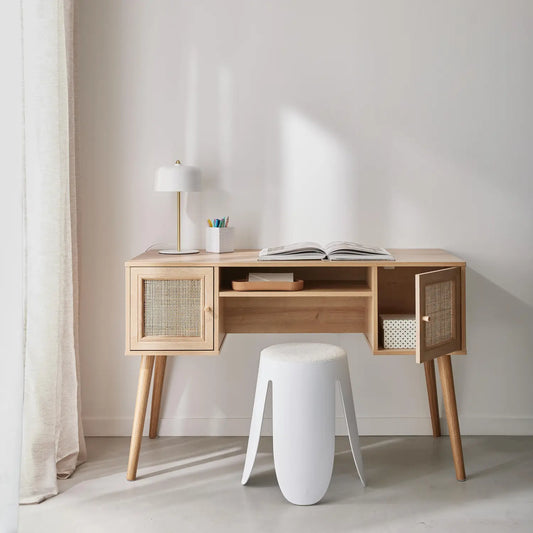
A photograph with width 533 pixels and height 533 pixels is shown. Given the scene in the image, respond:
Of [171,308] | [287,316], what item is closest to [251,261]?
[171,308]

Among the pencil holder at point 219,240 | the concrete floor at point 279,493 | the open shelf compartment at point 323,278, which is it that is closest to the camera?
the concrete floor at point 279,493

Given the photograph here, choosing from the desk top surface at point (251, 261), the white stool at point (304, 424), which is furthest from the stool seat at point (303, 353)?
the desk top surface at point (251, 261)

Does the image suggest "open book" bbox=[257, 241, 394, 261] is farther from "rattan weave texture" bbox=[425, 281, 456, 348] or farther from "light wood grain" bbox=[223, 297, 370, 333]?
"light wood grain" bbox=[223, 297, 370, 333]

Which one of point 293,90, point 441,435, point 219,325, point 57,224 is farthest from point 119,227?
point 441,435

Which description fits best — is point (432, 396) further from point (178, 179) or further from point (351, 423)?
point (178, 179)

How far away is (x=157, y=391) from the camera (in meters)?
2.80

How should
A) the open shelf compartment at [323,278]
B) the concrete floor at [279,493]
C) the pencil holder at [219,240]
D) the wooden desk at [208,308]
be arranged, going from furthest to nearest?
the pencil holder at [219,240], the open shelf compartment at [323,278], the wooden desk at [208,308], the concrete floor at [279,493]

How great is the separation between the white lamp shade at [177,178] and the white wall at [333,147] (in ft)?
0.72

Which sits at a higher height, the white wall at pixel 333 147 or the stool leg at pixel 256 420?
the white wall at pixel 333 147

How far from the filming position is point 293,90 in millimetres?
2777

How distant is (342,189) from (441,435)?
3.58 ft

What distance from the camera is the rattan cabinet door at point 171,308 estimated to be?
2.38 metres

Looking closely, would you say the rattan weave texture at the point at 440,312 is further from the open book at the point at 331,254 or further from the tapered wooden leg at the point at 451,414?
the open book at the point at 331,254

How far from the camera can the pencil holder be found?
2624mm
